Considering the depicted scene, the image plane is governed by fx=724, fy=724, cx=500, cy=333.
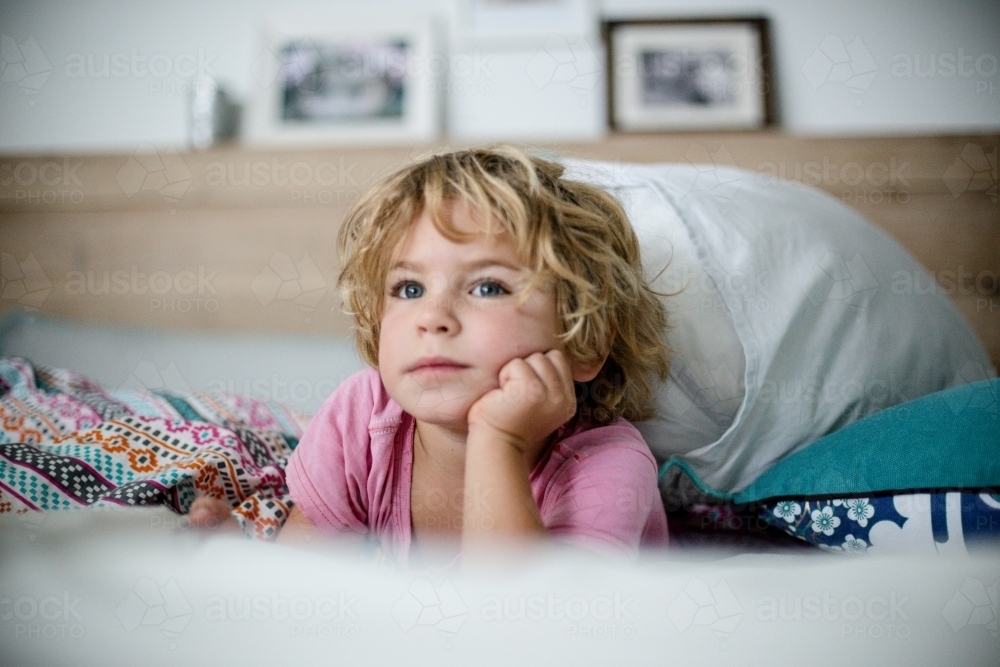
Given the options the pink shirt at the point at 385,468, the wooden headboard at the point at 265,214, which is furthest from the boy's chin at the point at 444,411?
the wooden headboard at the point at 265,214

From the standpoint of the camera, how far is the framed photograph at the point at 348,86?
1690mm

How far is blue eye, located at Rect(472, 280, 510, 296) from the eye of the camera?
0.62 meters

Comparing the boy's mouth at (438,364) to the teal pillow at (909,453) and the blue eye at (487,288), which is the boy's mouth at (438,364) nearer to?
the blue eye at (487,288)

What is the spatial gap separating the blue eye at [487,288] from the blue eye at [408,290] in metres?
0.05

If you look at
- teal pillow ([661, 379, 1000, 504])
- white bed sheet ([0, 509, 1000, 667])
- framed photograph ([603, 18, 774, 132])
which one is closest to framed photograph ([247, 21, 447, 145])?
framed photograph ([603, 18, 774, 132])

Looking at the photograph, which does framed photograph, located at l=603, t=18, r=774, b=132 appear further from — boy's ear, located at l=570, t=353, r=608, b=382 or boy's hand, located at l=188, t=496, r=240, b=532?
boy's hand, located at l=188, t=496, r=240, b=532

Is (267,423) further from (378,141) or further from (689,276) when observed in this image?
(378,141)

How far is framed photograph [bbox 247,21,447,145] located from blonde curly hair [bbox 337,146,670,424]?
1.01m

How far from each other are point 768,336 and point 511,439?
0.30 m

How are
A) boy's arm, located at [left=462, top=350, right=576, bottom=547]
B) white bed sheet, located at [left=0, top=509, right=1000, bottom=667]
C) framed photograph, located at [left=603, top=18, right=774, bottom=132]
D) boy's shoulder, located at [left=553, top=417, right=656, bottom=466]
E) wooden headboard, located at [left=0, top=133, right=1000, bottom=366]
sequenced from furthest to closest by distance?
A: framed photograph, located at [left=603, top=18, right=774, bottom=132], wooden headboard, located at [left=0, top=133, right=1000, bottom=366], boy's shoulder, located at [left=553, top=417, right=656, bottom=466], boy's arm, located at [left=462, top=350, right=576, bottom=547], white bed sheet, located at [left=0, top=509, right=1000, bottom=667]

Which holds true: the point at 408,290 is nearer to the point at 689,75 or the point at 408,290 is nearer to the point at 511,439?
the point at 511,439

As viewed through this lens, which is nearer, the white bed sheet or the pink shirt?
the white bed sheet

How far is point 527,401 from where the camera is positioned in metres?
0.59

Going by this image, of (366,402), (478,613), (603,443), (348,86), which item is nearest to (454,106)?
(348,86)
